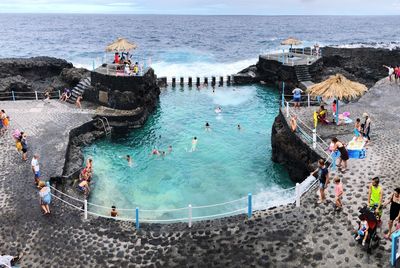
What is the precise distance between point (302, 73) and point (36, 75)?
29.2 metres

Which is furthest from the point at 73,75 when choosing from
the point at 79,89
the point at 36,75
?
the point at 36,75

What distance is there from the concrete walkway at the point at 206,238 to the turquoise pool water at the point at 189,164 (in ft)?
13.0

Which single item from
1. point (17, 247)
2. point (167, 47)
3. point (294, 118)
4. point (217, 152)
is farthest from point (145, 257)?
point (167, 47)

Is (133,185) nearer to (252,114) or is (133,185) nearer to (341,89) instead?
(341,89)

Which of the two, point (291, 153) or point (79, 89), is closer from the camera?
point (291, 153)

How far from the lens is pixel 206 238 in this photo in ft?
48.2

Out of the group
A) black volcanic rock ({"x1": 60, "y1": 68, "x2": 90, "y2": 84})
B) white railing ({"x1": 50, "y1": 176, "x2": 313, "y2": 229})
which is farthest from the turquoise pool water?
black volcanic rock ({"x1": 60, "y1": 68, "x2": 90, "y2": 84})

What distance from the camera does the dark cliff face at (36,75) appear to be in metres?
37.5

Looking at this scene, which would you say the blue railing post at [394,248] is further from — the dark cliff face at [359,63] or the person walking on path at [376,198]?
the dark cliff face at [359,63]

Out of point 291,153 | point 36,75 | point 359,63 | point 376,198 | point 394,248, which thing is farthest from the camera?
point 359,63

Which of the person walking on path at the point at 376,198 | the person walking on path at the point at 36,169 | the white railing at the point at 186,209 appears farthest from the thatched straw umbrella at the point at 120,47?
the person walking on path at the point at 376,198

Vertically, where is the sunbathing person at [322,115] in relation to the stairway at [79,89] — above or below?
above

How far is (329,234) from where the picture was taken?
46.4ft

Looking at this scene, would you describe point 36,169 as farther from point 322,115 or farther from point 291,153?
point 322,115
